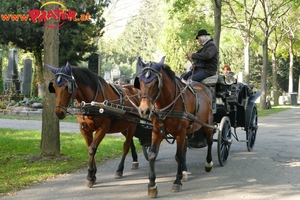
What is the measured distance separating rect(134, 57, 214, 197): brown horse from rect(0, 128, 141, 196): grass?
238 cm

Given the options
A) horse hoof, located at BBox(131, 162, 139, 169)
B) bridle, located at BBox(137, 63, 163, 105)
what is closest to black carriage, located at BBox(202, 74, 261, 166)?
horse hoof, located at BBox(131, 162, 139, 169)

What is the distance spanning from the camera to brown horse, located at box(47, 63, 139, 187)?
7.46 meters

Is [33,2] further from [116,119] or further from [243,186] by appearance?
[243,186]

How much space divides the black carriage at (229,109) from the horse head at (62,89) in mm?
3459

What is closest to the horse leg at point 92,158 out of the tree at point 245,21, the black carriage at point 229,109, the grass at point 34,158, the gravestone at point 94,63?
the grass at point 34,158

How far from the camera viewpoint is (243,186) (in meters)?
7.92

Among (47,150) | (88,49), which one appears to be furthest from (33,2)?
(47,150)

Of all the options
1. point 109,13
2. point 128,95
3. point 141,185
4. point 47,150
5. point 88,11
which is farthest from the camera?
point 109,13

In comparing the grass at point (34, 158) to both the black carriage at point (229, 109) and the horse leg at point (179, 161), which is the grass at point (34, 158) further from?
the black carriage at point (229, 109)

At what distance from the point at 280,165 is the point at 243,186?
2.38m

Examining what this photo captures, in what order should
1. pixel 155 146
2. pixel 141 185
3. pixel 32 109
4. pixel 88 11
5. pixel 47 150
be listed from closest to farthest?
1. pixel 155 146
2. pixel 141 185
3. pixel 47 150
4. pixel 32 109
5. pixel 88 11

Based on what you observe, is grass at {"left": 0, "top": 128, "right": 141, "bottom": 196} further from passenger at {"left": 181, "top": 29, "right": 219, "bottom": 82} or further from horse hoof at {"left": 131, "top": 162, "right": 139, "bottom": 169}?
passenger at {"left": 181, "top": 29, "right": 219, "bottom": 82}

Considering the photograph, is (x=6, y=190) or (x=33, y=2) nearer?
(x=6, y=190)

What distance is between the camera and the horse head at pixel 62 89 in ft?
24.3
